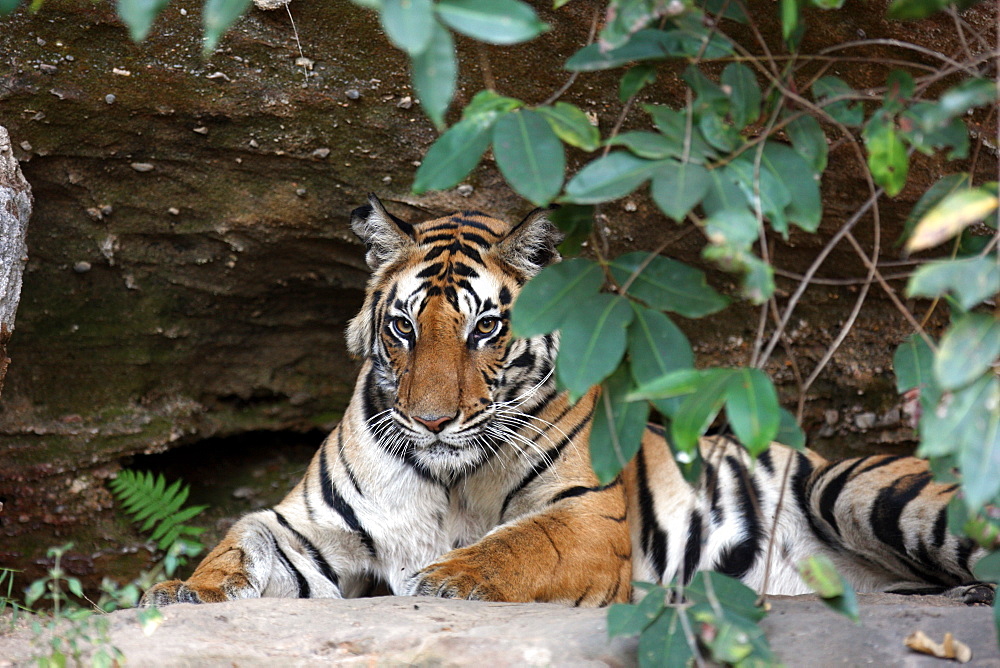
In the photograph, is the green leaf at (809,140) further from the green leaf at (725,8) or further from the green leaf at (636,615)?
the green leaf at (636,615)

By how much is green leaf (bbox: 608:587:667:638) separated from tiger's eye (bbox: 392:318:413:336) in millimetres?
1468

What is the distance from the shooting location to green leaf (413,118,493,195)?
5.65 ft

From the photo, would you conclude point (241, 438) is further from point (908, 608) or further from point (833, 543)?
point (908, 608)

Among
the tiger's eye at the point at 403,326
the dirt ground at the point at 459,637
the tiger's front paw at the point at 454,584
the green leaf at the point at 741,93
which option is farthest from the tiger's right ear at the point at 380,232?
the green leaf at the point at 741,93

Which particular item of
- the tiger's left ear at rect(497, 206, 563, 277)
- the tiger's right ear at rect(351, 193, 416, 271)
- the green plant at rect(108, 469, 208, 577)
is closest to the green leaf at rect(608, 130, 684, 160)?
the tiger's left ear at rect(497, 206, 563, 277)

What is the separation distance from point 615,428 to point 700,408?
13.6 inches

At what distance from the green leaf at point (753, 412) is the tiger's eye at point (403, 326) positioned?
1735 millimetres

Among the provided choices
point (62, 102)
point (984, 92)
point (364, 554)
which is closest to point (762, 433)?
point (984, 92)

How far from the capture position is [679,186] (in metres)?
1.68

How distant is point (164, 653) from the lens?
2168mm

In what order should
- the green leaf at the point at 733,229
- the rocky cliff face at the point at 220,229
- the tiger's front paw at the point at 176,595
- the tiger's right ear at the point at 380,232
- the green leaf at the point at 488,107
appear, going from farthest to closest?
the rocky cliff face at the point at 220,229
the tiger's right ear at the point at 380,232
the tiger's front paw at the point at 176,595
the green leaf at the point at 488,107
the green leaf at the point at 733,229

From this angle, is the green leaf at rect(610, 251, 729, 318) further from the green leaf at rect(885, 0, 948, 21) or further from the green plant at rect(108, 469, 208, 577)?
the green plant at rect(108, 469, 208, 577)

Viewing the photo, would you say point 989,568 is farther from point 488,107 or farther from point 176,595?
point 176,595

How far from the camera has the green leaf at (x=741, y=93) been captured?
194 centimetres
